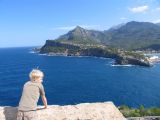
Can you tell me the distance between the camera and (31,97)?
763 centimetres

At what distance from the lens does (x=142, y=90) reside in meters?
97.6

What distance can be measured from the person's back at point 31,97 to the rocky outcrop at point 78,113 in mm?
209

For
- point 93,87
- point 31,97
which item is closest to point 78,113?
point 31,97

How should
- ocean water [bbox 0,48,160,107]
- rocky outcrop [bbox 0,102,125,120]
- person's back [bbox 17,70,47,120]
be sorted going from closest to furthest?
1. person's back [bbox 17,70,47,120]
2. rocky outcrop [bbox 0,102,125,120]
3. ocean water [bbox 0,48,160,107]

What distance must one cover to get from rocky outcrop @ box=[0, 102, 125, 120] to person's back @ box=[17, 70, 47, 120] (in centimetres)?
21

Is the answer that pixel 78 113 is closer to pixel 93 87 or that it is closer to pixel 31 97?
pixel 31 97

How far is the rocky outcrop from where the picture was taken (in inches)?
302

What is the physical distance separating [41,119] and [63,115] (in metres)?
0.50

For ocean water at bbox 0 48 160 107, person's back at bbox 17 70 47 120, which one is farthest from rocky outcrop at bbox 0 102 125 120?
ocean water at bbox 0 48 160 107

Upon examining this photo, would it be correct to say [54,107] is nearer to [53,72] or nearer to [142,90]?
[142,90]

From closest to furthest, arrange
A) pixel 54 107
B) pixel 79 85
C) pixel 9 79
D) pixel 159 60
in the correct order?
pixel 54 107, pixel 79 85, pixel 9 79, pixel 159 60

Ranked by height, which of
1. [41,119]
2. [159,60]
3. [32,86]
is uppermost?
[32,86]

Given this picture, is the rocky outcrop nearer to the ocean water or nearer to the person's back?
the person's back

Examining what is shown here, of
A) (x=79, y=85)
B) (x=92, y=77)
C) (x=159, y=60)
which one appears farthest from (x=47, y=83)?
(x=159, y=60)
